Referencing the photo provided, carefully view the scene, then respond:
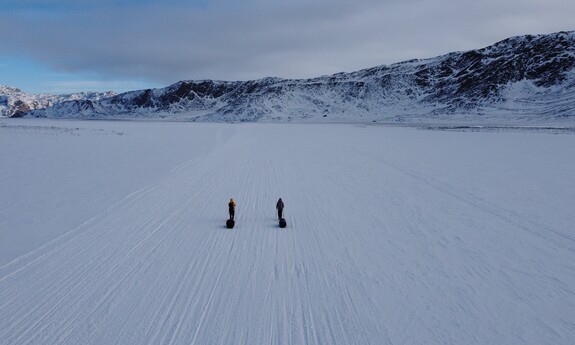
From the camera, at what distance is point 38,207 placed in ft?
41.4

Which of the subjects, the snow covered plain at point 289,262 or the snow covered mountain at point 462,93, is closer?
the snow covered plain at point 289,262

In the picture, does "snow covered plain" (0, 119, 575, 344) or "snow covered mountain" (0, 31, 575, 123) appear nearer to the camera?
"snow covered plain" (0, 119, 575, 344)

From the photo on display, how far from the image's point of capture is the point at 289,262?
8305 millimetres

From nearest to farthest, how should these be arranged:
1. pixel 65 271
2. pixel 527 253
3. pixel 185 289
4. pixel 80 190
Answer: pixel 185 289 < pixel 65 271 < pixel 527 253 < pixel 80 190

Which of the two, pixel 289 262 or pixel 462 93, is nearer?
pixel 289 262

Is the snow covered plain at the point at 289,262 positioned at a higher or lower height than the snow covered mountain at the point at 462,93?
lower

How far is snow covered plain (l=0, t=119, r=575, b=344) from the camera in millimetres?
5840

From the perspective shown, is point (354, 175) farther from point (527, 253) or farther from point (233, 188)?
point (527, 253)

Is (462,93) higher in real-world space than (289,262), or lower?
higher

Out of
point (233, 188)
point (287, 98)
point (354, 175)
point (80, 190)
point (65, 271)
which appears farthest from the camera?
point (287, 98)

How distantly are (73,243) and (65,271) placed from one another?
1.79 meters

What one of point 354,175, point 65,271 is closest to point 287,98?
point 354,175

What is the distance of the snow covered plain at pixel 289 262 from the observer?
5.84 m

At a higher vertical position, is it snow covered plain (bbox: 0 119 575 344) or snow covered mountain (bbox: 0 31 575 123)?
snow covered mountain (bbox: 0 31 575 123)
